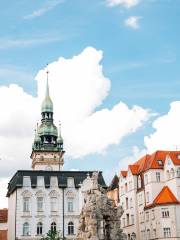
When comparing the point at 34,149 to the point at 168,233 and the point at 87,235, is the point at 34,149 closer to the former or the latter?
the point at 168,233

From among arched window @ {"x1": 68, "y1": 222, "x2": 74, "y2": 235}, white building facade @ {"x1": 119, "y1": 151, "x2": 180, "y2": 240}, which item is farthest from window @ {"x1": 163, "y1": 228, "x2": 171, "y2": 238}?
arched window @ {"x1": 68, "y1": 222, "x2": 74, "y2": 235}

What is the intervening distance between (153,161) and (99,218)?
2245cm

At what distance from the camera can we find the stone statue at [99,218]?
57.8 meters

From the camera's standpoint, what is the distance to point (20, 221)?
267ft

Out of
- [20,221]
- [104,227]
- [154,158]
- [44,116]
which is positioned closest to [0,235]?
[20,221]

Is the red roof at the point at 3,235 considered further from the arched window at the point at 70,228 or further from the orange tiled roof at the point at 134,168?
the orange tiled roof at the point at 134,168

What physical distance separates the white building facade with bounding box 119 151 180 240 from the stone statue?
14.4m

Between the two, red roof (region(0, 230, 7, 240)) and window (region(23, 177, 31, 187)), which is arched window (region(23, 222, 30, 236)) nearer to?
window (region(23, 177, 31, 187))

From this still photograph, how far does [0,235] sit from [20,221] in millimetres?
22288

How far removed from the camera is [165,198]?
74375 mm

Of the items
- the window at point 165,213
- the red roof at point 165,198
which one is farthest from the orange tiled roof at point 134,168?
the window at point 165,213

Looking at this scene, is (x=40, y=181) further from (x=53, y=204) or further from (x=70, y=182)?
(x=70, y=182)

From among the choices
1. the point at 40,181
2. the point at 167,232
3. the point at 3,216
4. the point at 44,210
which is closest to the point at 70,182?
the point at 40,181

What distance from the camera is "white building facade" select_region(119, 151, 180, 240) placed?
72.8m
